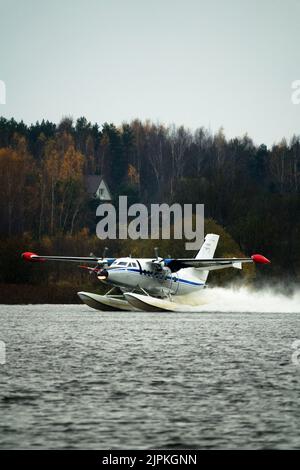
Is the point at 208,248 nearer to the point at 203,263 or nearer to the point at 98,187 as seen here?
the point at 203,263

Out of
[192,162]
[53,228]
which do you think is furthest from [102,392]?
[192,162]

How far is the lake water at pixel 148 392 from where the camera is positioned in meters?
15.9

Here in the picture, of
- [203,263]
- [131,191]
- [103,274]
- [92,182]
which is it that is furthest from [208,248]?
[92,182]

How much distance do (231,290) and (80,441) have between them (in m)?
58.0

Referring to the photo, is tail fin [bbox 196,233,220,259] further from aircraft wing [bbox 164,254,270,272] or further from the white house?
the white house

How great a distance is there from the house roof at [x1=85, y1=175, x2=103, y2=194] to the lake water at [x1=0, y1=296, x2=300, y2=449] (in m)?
91.1

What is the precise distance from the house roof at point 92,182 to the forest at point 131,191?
1.80m

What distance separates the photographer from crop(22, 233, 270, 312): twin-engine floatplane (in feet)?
173

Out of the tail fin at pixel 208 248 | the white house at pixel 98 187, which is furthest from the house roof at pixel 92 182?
the tail fin at pixel 208 248

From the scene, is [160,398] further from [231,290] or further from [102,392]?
[231,290]

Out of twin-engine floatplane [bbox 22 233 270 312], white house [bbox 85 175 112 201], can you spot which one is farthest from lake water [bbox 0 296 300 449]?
white house [bbox 85 175 112 201]

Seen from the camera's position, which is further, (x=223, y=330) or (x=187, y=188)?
(x=187, y=188)

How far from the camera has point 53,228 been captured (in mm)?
104250

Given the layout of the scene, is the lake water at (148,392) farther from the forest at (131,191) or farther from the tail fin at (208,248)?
the forest at (131,191)
